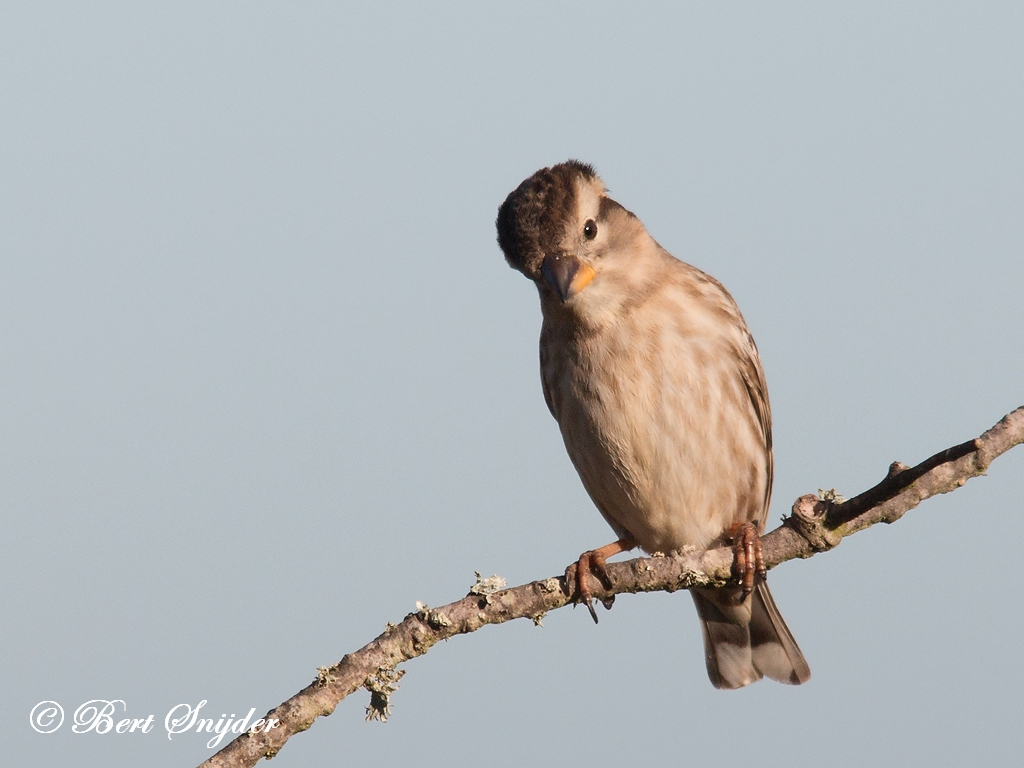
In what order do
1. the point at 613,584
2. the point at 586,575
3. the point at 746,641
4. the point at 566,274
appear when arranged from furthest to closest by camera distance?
1. the point at 746,641
2. the point at 566,274
3. the point at 586,575
4. the point at 613,584

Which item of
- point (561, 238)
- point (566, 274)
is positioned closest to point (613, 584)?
point (566, 274)

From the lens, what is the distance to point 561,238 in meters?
6.72

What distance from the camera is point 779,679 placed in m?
7.82

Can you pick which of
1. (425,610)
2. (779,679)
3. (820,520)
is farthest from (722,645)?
(425,610)

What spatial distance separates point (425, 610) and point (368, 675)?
1.21 ft

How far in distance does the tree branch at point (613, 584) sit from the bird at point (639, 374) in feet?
2.14

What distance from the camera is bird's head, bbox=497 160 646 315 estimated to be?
22.0ft

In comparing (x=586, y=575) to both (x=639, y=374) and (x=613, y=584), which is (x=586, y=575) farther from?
(x=639, y=374)

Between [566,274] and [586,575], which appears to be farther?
[566,274]

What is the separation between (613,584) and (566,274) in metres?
1.86

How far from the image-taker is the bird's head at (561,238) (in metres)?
6.69

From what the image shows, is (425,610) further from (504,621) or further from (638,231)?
(638,231)

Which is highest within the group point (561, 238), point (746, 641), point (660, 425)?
point (561, 238)

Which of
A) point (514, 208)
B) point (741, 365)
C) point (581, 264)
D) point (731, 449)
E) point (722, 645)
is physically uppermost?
point (514, 208)
